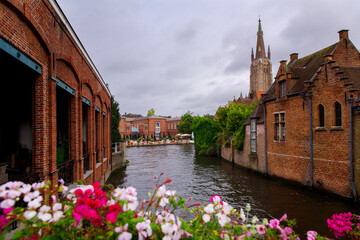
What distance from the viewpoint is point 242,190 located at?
1369 centimetres

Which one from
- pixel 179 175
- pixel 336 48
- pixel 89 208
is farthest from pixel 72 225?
pixel 179 175

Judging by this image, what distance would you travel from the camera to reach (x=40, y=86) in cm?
546

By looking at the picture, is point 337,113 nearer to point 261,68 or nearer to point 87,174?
point 87,174

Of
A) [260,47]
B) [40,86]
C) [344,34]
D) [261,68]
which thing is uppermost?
[260,47]

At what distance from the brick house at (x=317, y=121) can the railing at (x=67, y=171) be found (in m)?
11.5

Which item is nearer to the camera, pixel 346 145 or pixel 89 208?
pixel 89 208

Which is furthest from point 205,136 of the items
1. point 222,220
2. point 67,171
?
point 222,220

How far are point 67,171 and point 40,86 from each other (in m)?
3.45

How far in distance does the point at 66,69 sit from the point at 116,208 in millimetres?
7096

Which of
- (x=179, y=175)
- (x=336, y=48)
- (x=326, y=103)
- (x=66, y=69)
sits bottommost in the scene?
(x=179, y=175)

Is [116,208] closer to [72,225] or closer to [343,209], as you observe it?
[72,225]

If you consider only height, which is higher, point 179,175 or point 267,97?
point 267,97

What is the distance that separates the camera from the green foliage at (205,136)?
31328 millimetres

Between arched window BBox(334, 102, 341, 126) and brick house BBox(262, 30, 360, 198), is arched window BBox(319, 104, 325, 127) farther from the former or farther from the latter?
arched window BBox(334, 102, 341, 126)
